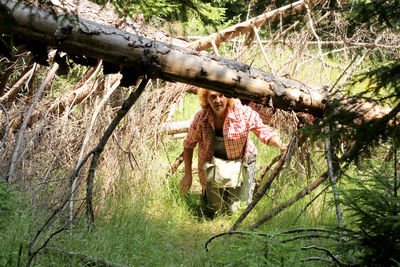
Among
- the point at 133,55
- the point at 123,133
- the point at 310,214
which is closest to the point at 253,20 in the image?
the point at 123,133

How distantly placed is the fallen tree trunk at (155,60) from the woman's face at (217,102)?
1308mm

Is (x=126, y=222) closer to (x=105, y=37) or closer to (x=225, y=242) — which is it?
(x=225, y=242)

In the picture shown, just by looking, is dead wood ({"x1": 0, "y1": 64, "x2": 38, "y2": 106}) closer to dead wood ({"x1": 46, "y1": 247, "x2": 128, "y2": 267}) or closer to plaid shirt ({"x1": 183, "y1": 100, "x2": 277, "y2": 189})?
plaid shirt ({"x1": 183, "y1": 100, "x2": 277, "y2": 189})

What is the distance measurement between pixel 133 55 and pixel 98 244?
1.35 m

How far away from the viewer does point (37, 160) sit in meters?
3.68

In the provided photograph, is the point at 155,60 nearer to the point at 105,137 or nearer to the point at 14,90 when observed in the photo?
the point at 105,137

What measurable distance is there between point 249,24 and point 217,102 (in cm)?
117

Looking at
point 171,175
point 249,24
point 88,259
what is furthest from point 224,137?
point 88,259

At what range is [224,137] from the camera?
432 centimetres

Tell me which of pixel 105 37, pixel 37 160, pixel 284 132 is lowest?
pixel 37 160

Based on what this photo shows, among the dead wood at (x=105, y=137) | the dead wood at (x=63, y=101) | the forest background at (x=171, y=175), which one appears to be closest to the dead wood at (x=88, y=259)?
the forest background at (x=171, y=175)

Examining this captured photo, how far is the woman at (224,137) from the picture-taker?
417 cm

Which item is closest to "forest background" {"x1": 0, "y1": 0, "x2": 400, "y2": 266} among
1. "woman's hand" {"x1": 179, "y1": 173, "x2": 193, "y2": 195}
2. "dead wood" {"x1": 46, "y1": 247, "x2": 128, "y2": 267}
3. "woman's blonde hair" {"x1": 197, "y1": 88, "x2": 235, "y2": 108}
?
"dead wood" {"x1": 46, "y1": 247, "x2": 128, "y2": 267}

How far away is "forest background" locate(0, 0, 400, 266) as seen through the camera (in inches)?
78.0
